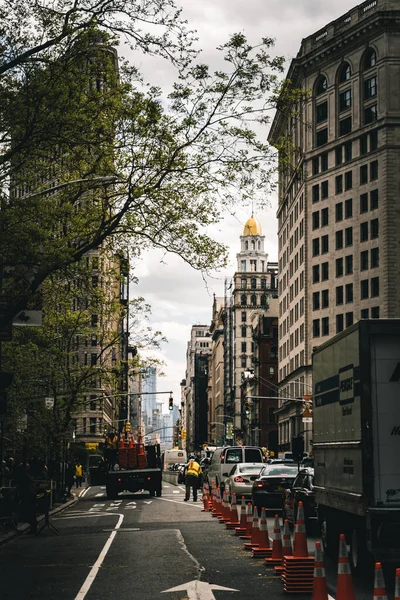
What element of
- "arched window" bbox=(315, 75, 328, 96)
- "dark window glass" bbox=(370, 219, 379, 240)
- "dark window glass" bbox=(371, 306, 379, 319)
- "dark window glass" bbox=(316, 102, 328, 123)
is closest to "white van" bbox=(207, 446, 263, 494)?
"dark window glass" bbox=(371, 306, 379, 319)

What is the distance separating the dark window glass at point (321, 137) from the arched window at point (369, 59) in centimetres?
700

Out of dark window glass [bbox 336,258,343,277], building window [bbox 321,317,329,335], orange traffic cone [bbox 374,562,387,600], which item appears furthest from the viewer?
building window [bbox 321,317,329,335]

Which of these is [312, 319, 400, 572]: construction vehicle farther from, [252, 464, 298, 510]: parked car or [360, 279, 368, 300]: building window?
[360, 279, 368, 300]: building window

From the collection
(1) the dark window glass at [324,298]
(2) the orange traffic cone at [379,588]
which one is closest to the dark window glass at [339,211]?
(1) the dark window glass at [324,298]

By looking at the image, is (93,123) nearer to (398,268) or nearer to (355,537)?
(355,537)

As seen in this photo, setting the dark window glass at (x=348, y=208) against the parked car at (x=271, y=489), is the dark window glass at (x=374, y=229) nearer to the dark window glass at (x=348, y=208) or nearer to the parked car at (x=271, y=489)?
the dark window glass at (x=348, y=208)

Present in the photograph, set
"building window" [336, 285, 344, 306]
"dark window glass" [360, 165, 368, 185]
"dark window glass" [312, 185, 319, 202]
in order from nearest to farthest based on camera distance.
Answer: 1. "dark window glass" [360, 165, 368, 185]
2. "building window" [336, 285, 344, 306]
3. "dark window glass" [312, 185, 319, 202]

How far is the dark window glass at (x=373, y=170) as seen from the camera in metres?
81.8

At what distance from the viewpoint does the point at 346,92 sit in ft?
284

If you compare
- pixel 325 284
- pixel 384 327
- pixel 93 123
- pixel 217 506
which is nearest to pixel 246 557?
pixel 384 327

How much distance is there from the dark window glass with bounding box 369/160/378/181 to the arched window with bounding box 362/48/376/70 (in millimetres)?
8612

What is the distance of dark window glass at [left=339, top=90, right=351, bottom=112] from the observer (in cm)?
8612

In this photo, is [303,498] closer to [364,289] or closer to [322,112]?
[364,289]

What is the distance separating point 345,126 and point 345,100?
2.26 m
